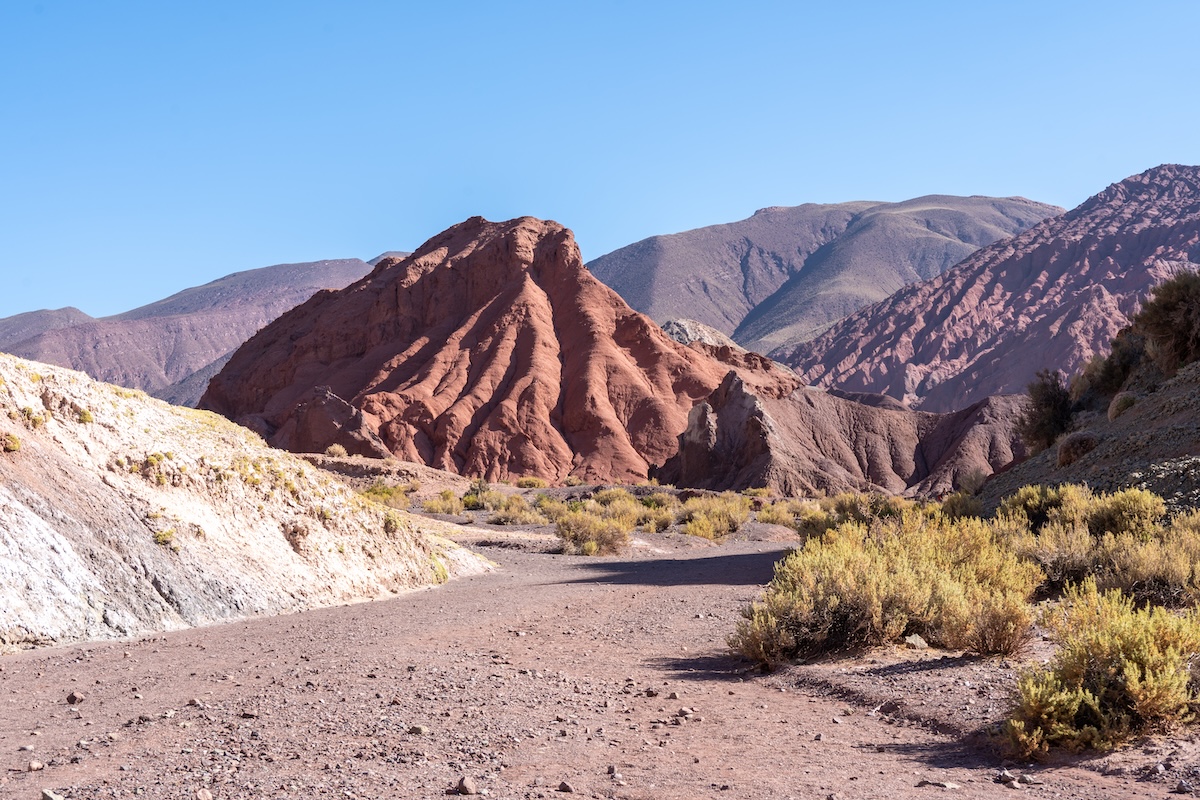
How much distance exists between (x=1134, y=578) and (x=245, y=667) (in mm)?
9075

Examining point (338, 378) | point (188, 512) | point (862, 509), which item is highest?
point (338, 378)

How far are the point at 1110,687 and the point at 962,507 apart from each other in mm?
13633

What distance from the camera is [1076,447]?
18.8m

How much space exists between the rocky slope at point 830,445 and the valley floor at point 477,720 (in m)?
36.1

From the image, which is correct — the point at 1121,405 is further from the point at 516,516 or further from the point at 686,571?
the point at 516,516

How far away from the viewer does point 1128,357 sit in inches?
976

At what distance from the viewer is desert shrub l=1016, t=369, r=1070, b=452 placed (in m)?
26.7

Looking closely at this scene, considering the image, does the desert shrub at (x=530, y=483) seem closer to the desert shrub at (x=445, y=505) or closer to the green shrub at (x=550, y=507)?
the green shrub at (x=550, y=507)

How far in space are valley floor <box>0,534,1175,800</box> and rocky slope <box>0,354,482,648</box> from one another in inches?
36.8

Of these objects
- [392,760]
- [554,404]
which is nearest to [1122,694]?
[392,760]

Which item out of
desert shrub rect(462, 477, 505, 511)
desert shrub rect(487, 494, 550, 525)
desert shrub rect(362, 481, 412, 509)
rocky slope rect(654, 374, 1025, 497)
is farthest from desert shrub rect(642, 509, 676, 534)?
rocky slope rect(654, 374, 1025, 497)

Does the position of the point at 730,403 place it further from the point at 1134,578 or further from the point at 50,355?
the point at 50,355

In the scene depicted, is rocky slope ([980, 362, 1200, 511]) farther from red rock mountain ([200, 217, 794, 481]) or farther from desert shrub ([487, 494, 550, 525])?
red rock mountain ([200, 217, 794, 481])

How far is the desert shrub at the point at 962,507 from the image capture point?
1852cm
